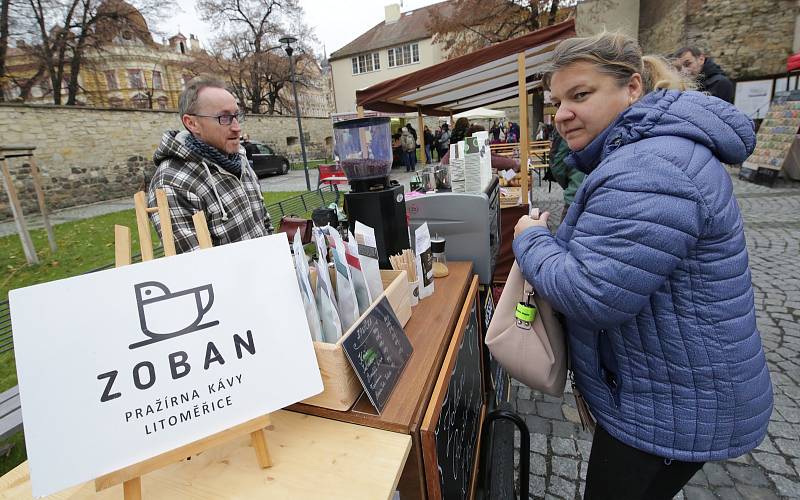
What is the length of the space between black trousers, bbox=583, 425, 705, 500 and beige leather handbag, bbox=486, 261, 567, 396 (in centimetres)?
22

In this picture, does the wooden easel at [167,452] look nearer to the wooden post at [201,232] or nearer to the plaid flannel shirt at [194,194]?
the wooden post at [201,232]

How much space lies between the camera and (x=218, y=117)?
6.52 feet

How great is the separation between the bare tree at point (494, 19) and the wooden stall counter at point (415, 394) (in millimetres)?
17711

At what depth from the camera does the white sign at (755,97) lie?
9843mm

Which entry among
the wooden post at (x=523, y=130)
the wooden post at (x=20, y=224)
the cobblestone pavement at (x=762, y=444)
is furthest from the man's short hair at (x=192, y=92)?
the wooden post at (x=20, y=224)

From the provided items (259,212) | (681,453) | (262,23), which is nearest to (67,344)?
(681,453)

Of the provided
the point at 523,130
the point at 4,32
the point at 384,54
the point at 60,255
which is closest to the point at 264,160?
the point at 4,32

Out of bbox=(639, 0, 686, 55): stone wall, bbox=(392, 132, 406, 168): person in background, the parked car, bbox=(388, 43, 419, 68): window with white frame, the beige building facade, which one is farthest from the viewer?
bbox=(388, 43, 419, 68): window with white frame

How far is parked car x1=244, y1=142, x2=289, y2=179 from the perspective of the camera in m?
15.8

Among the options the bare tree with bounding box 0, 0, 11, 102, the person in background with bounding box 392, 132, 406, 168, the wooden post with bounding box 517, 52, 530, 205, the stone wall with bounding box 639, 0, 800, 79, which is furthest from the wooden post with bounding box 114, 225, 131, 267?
the bare tree with bounding box 0, 0, 11, 102

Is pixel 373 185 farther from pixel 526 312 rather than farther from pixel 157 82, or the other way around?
pixel 157 82

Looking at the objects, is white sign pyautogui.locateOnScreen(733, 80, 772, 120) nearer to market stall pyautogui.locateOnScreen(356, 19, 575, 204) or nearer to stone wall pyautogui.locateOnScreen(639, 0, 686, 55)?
stone wall pyautogui.locateOnScreen(639, 0, 686, 55)

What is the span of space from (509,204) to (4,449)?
152 inches

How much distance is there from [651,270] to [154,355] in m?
1.09
